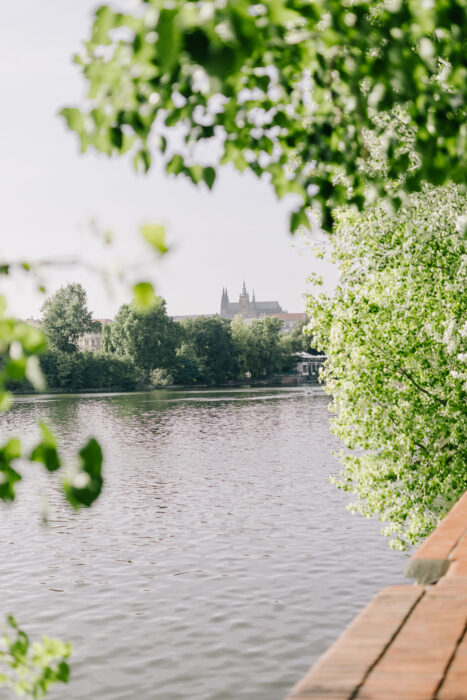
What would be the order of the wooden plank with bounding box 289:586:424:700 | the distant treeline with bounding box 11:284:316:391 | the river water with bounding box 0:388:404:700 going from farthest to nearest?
1. the distant treeline with bounding box 11:284:316:391
2. the river water with bounding box 0:388:404:700
3. the wooden plank with bounding box 289:586:424:700

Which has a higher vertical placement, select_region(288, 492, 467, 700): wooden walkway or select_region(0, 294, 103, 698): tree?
select_region(0, 294, 103, 698): tree

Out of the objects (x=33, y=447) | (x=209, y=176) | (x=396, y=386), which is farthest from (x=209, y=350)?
(x=33, y=447)

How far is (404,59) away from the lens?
103 inches

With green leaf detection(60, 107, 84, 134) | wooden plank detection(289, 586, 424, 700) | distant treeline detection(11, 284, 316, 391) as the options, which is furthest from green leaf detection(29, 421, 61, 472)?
distant treeline detection(11, 284, 316, 391)

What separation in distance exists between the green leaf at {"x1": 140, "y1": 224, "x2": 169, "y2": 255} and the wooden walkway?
197cm

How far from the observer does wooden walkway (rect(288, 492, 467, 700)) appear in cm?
327

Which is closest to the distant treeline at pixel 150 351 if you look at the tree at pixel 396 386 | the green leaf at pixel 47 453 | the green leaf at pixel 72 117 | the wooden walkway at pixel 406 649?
the tree at pixel 396 386

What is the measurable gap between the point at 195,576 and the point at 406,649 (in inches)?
550

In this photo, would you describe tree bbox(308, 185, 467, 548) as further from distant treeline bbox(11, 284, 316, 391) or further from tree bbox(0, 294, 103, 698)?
distant treeline bbox(11, 284, 316, 391)

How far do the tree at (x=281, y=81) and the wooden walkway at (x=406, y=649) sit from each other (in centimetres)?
180

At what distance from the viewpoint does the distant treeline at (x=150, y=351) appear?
5118 inches

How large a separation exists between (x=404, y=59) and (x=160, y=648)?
12.1 meters

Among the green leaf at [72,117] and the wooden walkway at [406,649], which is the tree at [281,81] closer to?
the green leaf at [72,117]

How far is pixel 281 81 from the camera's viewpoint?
3258 millimetres
